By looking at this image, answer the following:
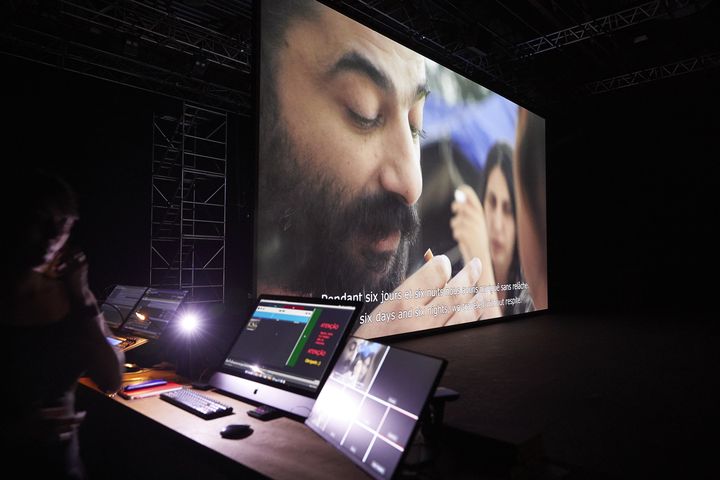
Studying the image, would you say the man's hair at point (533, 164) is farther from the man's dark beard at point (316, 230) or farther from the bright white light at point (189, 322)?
the bright white light at point (189, 322)

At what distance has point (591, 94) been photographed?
8.93 metres

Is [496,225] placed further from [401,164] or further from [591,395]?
[591,395]

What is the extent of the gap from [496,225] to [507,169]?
984mm

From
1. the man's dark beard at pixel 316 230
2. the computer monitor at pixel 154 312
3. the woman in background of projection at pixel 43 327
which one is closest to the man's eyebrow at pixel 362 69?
the man's dark beard at pixel 316 230

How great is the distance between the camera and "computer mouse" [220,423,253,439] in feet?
4.22

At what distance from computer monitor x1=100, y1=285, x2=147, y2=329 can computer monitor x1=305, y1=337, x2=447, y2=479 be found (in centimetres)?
151

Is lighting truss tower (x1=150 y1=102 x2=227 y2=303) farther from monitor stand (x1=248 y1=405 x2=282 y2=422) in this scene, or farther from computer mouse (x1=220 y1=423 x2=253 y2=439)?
computer mouse (x1=220 y1=423 x2=253 y2=439)

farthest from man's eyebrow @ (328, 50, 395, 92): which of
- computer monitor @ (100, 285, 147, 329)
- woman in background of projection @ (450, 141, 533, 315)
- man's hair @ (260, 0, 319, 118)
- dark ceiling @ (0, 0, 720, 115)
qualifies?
computer monitor @ (100, 285, 147, 329)

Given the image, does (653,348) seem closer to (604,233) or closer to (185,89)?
(604,233)

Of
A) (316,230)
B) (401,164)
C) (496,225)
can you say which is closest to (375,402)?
(316,230)

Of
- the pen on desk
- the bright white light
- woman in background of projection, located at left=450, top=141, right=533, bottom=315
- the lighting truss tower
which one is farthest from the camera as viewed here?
the lighting truss tower

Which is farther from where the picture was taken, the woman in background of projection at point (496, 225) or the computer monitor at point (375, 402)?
the woman in background of projection at point (496, 225)

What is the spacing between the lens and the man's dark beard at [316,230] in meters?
4.08

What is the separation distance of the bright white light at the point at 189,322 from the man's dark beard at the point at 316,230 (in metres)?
1.94
